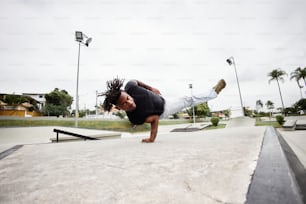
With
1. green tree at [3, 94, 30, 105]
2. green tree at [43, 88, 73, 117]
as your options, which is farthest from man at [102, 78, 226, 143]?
green tree at [3, 94, 30, 105]

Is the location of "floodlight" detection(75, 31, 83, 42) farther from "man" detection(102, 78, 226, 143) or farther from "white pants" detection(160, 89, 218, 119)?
"white pants" detection(160, 89, 218, 119)

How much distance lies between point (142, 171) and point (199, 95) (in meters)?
3.22

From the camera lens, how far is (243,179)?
882mm

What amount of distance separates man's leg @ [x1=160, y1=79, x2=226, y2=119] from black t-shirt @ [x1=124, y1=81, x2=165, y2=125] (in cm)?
42

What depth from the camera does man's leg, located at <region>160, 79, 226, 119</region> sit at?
3.69m

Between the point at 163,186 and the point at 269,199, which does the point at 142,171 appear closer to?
the point at 163,186

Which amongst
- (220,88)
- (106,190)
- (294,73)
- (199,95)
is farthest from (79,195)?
(294,73)

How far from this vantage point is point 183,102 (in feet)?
12.9

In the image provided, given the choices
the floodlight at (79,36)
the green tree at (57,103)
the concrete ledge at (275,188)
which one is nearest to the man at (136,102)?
the concrete ledge at (275,188)

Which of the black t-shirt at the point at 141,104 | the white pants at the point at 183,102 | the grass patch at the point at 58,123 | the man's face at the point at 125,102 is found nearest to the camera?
the man's face at the point at 125,102

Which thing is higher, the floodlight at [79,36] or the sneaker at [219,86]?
the floodlight at [79,36]

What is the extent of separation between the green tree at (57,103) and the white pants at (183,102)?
39.1m

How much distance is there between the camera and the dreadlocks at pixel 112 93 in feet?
9.60

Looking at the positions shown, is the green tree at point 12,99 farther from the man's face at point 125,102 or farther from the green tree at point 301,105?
the green tree at point 301,105
